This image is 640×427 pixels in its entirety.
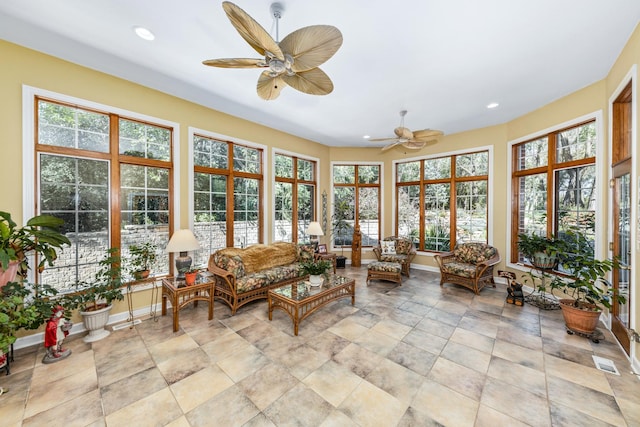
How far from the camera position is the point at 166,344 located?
2.64m

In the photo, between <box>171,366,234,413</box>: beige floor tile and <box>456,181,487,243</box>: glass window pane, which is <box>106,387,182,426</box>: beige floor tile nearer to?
<box>171,366,234,413</box>: beige floor tile

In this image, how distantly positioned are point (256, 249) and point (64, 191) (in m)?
2.57

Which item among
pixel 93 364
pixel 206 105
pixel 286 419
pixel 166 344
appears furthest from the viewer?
pixel 206 105

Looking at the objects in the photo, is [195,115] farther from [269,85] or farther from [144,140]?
[269,85]

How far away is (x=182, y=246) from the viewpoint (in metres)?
3.21

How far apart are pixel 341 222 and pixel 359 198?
0.86m

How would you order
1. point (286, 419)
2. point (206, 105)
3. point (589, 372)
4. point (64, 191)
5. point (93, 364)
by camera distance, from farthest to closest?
point (206, 105)
point (64, 191)
point (93, 364)
point (589, 372)
point (286, 419)

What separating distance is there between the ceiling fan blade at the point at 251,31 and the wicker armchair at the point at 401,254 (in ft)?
14.6

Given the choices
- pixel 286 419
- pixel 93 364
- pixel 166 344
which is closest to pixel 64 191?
pixel 93 364

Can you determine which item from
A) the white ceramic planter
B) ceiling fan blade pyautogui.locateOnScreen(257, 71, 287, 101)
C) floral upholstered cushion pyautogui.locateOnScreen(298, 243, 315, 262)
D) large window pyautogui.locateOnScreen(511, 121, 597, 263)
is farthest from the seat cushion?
the white ceramic planter

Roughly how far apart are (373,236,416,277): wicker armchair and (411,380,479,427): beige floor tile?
3.26 metres

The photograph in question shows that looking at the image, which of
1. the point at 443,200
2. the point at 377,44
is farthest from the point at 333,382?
the point at 443,200

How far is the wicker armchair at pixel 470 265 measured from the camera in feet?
13.8

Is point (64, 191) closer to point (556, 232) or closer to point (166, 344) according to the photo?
point (166, 344)
